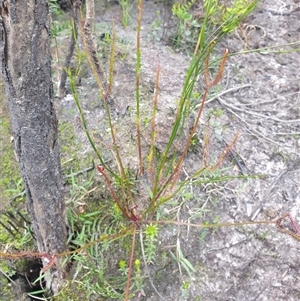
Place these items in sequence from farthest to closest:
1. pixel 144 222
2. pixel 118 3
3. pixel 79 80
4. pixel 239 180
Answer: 1. pixel 118 3
2. pixel 79 80
3. pixel 239 180
4. pixel 144 222

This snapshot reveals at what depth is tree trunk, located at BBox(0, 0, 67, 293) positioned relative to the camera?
911mm

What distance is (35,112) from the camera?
1.06 metres

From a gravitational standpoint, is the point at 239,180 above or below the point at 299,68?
below

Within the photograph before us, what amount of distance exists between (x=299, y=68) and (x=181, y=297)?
1363mm

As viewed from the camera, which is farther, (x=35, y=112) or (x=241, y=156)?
(x=241, y=156)

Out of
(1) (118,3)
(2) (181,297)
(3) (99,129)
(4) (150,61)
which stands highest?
(1) (118,3)

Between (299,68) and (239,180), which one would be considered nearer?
(239,180)

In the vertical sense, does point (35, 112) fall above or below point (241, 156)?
above

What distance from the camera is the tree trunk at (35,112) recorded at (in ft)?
2.99

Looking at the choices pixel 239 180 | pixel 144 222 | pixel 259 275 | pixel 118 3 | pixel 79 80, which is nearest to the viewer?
pixel 144 222

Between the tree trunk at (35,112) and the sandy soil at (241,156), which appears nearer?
the tree trunk at (35,112)

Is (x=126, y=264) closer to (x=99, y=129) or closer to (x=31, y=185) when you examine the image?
(x=31, y=185)

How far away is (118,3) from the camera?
234 cm

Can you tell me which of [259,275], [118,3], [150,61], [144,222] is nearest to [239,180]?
[259,275]
